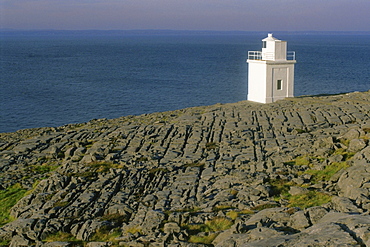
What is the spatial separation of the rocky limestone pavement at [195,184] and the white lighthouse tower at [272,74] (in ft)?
29.3

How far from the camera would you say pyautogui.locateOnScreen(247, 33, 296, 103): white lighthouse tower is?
3941cm

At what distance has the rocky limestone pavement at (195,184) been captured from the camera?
13.6 meters

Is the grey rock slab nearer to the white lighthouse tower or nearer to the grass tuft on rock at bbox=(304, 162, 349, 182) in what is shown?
the grass tuft on rock at bbox=(304, 162, 349, 182)

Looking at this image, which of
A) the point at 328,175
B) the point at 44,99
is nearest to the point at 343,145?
the point at 328,175

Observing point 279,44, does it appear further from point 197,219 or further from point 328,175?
point 197,219

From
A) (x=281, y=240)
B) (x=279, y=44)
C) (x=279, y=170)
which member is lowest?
(x=279, y=170)

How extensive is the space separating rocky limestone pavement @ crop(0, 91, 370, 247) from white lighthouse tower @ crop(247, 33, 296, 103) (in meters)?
8.93

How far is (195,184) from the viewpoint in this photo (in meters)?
19.2

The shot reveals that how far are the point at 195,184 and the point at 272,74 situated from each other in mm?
22591

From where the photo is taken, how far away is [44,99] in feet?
208

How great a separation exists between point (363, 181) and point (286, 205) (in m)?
2.74

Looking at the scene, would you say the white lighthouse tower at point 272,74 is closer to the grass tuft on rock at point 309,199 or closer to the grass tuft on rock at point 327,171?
the grass tuft on rock at point 327,171

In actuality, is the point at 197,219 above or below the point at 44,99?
above

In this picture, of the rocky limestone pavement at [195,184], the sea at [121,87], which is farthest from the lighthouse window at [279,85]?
the sea at [121,87]
